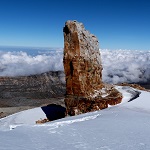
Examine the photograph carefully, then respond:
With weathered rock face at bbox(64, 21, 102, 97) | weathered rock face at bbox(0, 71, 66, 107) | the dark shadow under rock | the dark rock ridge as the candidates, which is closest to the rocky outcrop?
weathered rock face at bbox(64, 21, 102, 97)

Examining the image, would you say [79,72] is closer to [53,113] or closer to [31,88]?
[53,113]

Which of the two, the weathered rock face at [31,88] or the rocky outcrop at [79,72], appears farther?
the weathered rock face at [31,88]

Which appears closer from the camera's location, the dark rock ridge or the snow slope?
the snow slope

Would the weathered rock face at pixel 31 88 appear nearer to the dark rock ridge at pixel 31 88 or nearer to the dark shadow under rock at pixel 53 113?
the dark rock ridge at pixel 31 88

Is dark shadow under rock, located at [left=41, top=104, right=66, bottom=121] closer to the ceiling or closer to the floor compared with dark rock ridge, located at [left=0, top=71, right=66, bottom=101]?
closer to the ceiling

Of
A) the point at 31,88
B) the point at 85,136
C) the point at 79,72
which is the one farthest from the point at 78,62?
the point at 31,88

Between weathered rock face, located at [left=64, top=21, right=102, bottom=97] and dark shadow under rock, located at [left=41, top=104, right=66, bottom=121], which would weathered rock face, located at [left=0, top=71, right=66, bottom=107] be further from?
weathered rock face, located at [left=64, top=21, right=102, bottom=97]

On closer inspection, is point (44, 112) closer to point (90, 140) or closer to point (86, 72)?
point (86, 72)

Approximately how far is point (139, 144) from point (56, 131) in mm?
3510

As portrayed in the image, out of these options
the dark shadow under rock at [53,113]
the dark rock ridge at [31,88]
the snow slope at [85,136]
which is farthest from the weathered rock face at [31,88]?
the snow slope at [85,136]

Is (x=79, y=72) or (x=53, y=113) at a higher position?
(x=79, y=72)

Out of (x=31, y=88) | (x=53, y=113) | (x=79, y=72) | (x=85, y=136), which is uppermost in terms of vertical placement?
(x=79, y=72)

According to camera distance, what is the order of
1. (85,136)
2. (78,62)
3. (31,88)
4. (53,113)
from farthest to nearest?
1. (31,88)
2. (53,113)
3. (78,62)
4. (85,136)

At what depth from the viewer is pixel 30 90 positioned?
17100 cm
